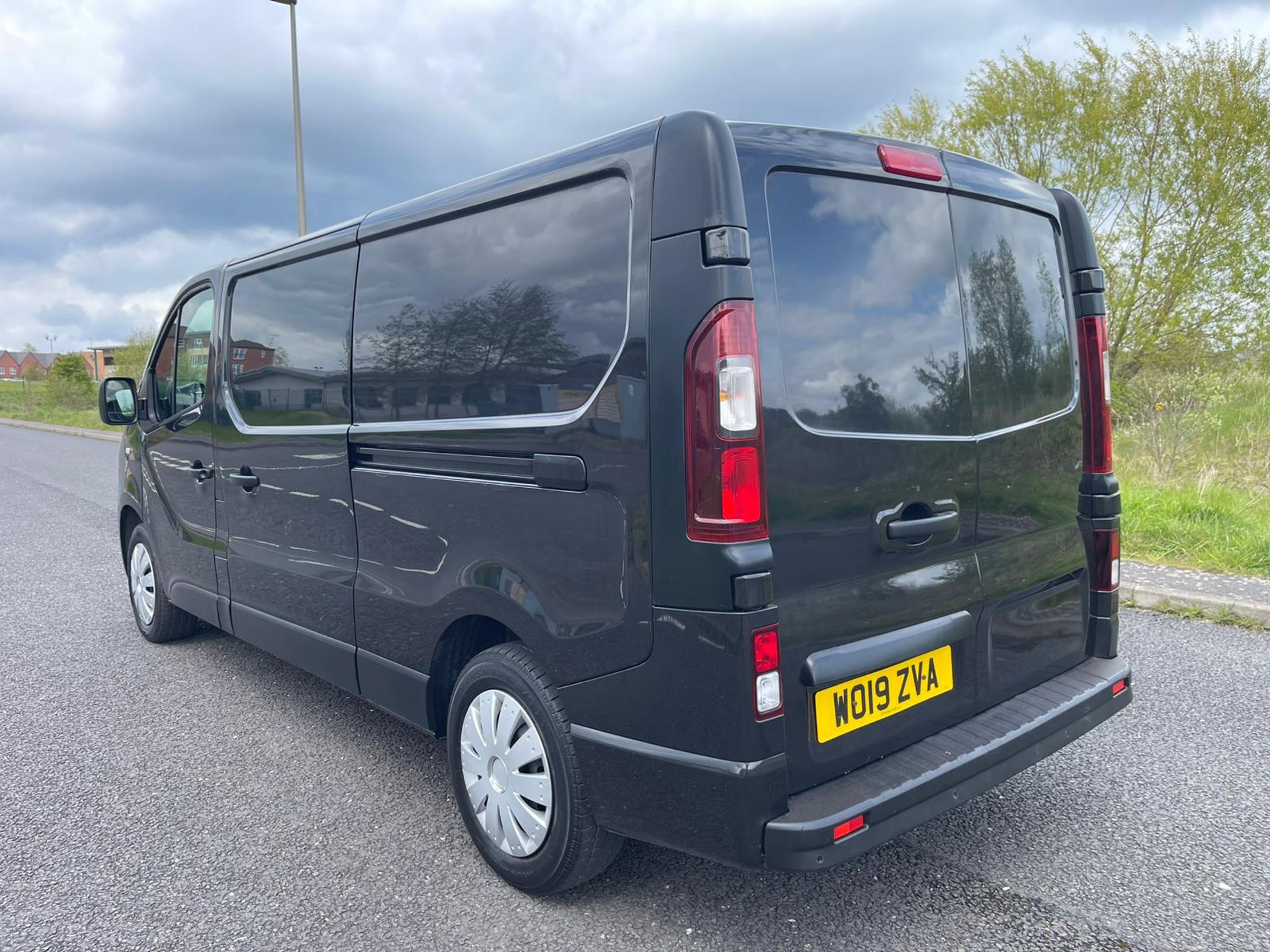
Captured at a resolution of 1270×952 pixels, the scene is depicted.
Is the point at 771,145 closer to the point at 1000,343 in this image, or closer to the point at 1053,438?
the point at 1000,343

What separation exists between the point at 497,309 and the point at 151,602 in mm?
3712

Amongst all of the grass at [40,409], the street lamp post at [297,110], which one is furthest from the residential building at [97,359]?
the street lamp post at [297,110]

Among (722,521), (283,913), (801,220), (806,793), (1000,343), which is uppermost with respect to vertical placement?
(801,220)

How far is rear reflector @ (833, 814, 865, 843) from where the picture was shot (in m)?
2.13

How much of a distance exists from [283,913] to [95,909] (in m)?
0.55

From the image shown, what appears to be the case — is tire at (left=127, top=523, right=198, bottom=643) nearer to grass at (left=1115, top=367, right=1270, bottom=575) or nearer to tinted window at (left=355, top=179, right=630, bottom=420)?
tinted window at (left=355, top=179, right=630, bottom=420)

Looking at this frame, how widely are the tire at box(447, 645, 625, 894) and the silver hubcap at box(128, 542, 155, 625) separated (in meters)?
3.20

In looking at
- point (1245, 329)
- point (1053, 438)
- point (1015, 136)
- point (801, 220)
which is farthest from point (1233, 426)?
point (801, 220)

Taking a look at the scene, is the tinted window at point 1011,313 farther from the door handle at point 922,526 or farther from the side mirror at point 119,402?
the side mirror at point 119,402

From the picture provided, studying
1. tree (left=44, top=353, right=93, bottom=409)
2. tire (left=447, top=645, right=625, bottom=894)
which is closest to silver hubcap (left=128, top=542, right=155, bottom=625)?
tire (left=447, top=645, right=625, bottom=894)

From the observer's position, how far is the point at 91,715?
4203 mm

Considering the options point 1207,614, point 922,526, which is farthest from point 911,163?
point 1207,614

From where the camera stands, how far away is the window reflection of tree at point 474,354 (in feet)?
8.29

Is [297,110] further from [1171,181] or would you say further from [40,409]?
[40,409]
